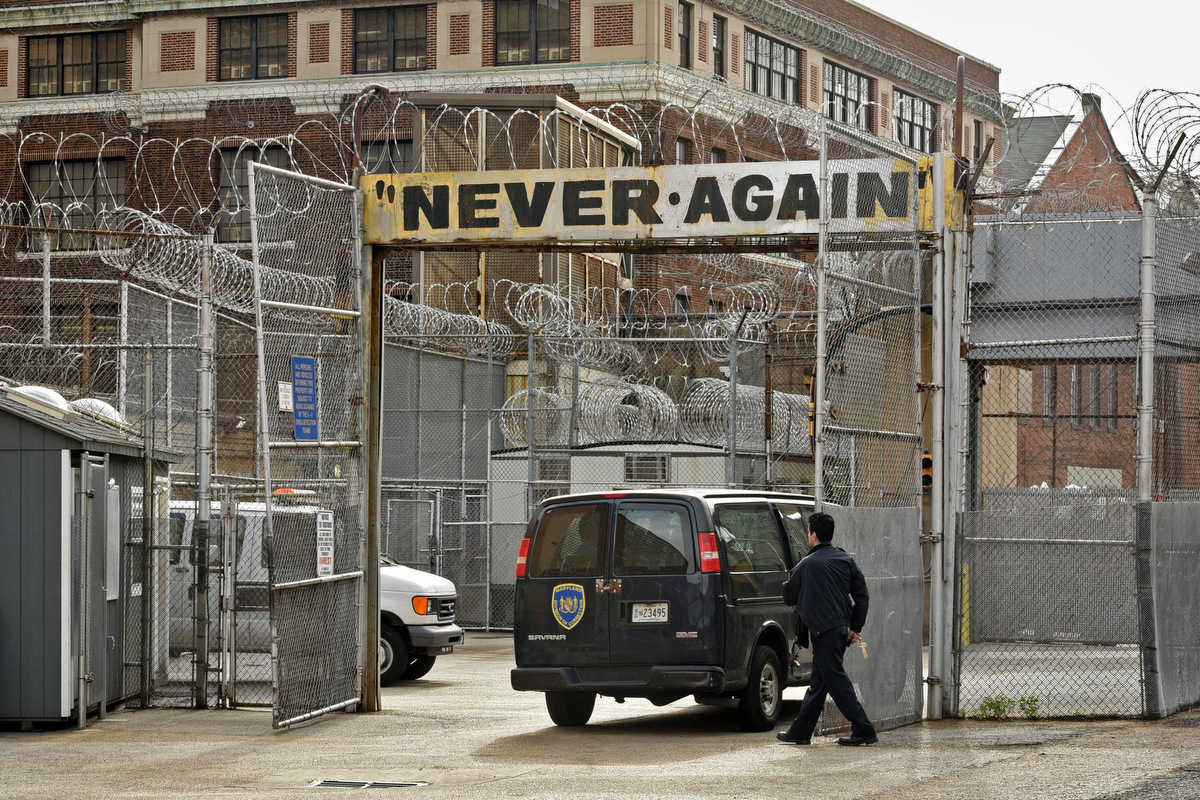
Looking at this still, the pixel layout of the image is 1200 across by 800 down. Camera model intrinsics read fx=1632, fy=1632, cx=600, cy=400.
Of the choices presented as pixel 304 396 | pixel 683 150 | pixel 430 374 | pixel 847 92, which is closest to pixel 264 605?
pixel 304 396

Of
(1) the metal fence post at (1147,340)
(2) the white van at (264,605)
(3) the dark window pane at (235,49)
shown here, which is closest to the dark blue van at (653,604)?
(2) the white van at (264,605)

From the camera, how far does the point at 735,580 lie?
1226 centimetres

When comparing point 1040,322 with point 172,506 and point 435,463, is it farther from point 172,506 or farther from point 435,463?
point 435,463

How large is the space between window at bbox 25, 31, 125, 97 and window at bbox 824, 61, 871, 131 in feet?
62.5

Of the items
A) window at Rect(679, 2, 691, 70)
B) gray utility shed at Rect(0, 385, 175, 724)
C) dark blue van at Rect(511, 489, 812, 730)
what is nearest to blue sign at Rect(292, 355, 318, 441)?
gray utility shed at Rect(0, 385, 175, 724)

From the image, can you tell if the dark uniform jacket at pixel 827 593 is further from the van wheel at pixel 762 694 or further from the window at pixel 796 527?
the window at pixel 796 527

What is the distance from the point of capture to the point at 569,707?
12930 millimetres

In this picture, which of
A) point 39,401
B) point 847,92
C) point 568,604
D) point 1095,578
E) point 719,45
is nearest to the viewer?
point 1095,578

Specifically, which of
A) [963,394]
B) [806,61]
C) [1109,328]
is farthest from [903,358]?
[806,61]

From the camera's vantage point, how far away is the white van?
51.0ft

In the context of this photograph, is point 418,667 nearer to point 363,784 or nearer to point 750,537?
point 750,537

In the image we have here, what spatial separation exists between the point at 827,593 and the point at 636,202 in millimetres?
3659

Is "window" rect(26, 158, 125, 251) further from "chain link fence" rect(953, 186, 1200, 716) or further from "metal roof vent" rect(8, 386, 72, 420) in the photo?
"chain link fence" rect(953, 186, 1200, 716)

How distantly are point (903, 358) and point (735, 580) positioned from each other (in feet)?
7.00
